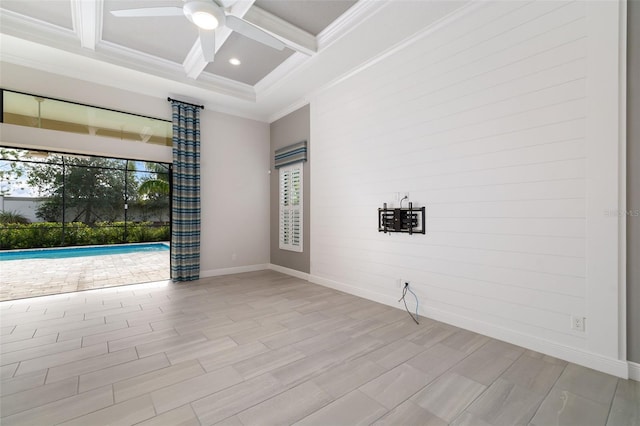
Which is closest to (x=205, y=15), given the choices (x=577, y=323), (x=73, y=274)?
(x=577, y=323)

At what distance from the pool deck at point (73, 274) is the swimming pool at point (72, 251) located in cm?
53

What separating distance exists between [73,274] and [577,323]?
286 inches

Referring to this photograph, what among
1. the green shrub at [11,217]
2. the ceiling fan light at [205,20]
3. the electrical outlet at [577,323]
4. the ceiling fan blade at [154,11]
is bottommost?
the electrical outlet at [577,323]

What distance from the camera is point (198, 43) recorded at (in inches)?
140

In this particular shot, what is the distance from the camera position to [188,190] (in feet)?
15.3

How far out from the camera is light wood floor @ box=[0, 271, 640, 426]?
1.52 meters

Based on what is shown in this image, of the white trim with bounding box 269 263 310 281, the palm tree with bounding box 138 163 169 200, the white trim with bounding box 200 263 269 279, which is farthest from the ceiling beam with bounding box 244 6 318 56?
the palm tree with bounding box 138 163 169 200

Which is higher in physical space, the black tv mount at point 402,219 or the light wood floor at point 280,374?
the black tv mount at point 402,219

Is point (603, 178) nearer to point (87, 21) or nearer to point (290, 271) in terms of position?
point (290, 271)

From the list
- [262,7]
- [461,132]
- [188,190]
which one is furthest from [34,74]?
[461,132]

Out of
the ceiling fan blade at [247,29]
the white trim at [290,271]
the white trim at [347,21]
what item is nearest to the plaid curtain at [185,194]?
the white trim at [290,271]

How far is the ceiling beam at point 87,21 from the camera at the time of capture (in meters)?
2.84

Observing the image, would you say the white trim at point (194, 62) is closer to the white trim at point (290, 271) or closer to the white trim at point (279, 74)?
the white trim at point (279, 74)

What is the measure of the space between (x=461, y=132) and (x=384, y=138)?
964 millimetres
